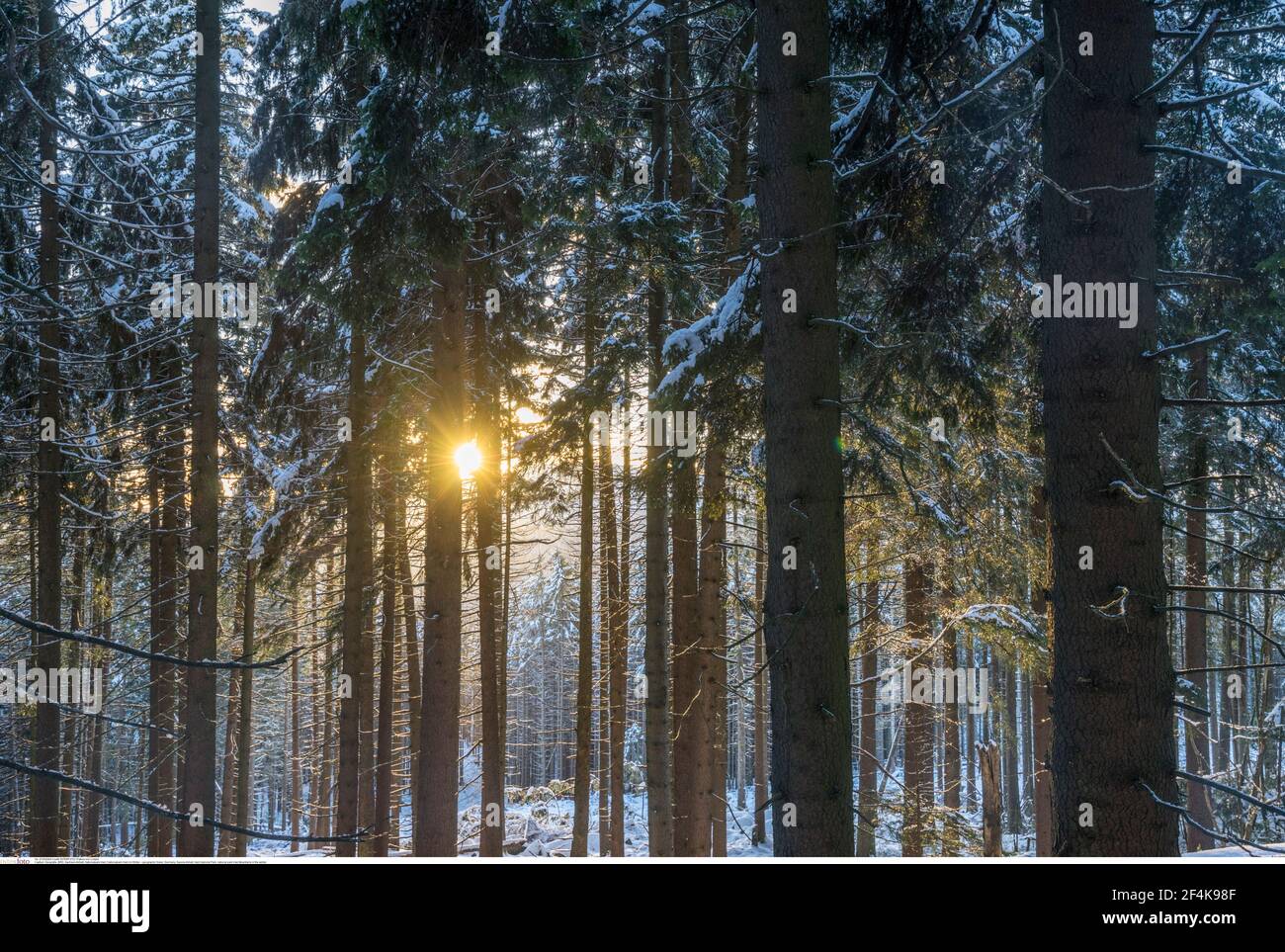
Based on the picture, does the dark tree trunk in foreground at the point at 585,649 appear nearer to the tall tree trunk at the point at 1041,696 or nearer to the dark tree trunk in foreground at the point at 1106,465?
the tall tree trunk at the point at 1041,696

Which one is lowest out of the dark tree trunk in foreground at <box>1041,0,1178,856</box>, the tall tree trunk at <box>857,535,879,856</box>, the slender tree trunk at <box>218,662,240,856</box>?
the slender tree trunk at <box>218,662,240,856</box>

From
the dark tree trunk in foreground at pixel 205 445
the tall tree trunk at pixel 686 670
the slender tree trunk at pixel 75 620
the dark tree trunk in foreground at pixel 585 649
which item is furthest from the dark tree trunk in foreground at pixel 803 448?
the slender tree trunk at pixel 75 620

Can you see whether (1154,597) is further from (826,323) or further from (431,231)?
(431,231)

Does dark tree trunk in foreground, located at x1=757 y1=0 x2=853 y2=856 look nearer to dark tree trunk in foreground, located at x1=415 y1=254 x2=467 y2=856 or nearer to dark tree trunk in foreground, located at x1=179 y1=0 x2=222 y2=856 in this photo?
dark tree trunk in foreground, located at x1=415 y1=254 x2=467 y2=856

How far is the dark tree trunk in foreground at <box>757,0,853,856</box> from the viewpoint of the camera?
4.42 m

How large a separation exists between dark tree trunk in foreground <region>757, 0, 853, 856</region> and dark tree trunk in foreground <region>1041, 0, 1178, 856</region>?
43.9 inches

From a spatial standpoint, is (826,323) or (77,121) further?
(77,121)

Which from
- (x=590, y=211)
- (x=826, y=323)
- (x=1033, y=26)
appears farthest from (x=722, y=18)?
(x=826, y=323)

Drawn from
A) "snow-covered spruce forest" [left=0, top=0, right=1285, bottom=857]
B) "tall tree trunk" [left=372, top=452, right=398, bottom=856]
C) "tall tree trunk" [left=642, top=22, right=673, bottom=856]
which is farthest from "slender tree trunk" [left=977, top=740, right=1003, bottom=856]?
"tall tree trunk" [left=372, top=452, right=398, bottom=856]

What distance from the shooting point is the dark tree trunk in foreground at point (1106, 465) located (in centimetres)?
373

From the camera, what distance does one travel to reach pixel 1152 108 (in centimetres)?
397

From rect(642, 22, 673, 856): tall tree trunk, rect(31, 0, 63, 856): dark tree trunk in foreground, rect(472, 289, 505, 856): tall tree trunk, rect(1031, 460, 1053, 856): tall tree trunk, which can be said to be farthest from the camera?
rect(472, 289, 505, 856): tall tree trunk

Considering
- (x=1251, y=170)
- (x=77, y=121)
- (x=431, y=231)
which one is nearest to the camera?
(x=1251, y=170)
